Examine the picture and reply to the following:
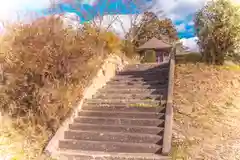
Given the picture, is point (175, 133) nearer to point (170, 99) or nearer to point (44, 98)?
point (170, 99)

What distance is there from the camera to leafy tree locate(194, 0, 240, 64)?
37.6 ft

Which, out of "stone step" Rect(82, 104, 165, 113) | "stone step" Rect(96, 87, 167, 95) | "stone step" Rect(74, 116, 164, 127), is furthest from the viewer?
"stone step" Rect(96, 87, 167, 95)

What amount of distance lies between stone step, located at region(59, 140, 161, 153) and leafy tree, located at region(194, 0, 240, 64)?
5.30 m

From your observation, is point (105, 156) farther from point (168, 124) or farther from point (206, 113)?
point (206, 113)

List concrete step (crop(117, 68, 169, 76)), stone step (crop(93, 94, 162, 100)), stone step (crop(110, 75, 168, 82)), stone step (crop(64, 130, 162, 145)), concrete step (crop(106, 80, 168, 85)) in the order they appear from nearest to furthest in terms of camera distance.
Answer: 1. stone step (crop(64, 130, 162, 145))
2. stone step (crop(93, 94, 162, 100))
3. concrete step (crop(106, 80, 168, 85))
4. stone step (crop(110, 75, 168, 82))
5. concrete step (crop(117, 68, 169, 76))

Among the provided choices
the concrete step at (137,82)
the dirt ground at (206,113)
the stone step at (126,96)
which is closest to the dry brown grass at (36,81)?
the stone step at (126,96)

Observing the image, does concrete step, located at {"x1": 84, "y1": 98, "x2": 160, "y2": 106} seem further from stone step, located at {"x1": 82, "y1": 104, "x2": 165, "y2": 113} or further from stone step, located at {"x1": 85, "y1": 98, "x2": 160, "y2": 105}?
stone step, located at {"x1": 82, "y1": 104, "x2": 165, "y2": 113}

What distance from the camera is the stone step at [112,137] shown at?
26.5 ft

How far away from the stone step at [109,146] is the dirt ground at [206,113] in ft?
2.17

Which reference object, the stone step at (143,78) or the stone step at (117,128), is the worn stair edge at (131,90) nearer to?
the stone step at (143,78)

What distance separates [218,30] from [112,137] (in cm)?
590

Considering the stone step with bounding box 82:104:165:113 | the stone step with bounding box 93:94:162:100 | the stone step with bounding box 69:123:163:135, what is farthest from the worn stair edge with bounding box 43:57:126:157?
the stone step with bounding box 93:94:162:100

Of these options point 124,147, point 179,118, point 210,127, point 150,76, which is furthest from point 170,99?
point 150,76

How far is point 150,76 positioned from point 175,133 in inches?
182
